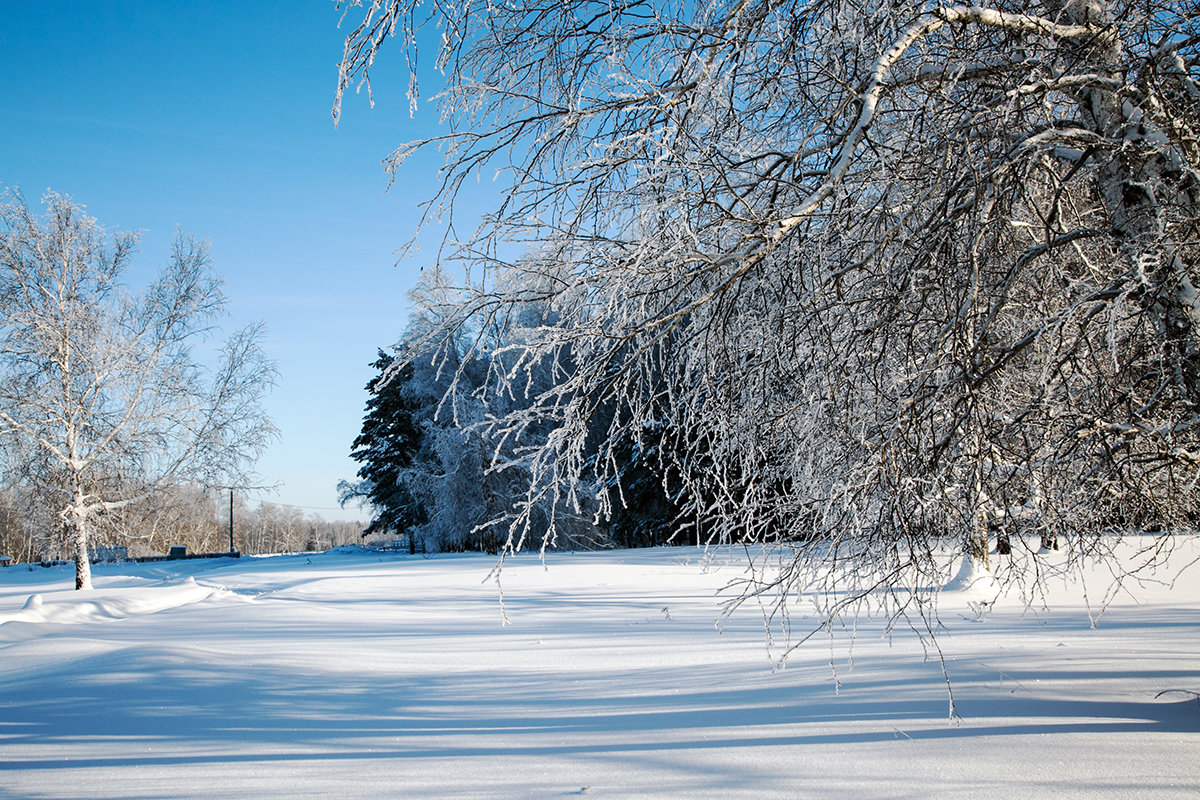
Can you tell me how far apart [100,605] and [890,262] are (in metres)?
10.2

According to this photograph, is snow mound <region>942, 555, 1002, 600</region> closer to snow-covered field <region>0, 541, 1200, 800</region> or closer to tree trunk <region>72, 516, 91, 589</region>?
snow-covered field <region>0, 541, 1200, 800</region>

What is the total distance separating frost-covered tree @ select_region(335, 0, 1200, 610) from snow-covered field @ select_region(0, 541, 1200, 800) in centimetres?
97

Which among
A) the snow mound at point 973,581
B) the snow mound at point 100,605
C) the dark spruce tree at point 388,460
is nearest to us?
the snow mound at point 100,605

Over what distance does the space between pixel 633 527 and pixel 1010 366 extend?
23085 mm

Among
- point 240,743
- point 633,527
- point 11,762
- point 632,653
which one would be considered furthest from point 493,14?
point 633,527

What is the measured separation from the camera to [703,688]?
4859 mm

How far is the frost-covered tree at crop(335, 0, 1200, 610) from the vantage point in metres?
2.34

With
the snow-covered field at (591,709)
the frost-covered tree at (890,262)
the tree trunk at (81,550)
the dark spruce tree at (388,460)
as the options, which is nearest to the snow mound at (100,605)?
the snow-covered field at (591,709)

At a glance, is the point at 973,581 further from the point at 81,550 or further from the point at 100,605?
the point at 81,550

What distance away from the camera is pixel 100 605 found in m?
9.15

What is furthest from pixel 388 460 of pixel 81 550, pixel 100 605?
pixel 100 605

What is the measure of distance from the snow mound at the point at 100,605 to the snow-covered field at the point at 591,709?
325 millimetres

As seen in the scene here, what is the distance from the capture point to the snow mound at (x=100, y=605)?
819 centimetres

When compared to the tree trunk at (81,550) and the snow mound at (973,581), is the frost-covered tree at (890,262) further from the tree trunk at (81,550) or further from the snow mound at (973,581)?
the tree trunk at (81,550)
